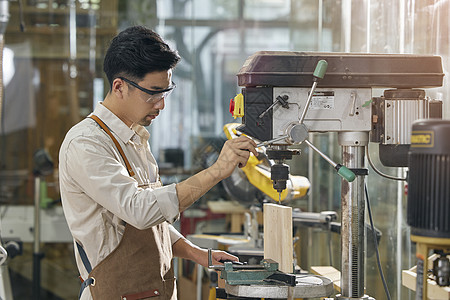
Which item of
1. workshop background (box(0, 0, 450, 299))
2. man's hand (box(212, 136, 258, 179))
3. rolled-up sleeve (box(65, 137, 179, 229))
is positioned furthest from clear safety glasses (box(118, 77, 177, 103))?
workshop background (box(0, 0, 450, 299))

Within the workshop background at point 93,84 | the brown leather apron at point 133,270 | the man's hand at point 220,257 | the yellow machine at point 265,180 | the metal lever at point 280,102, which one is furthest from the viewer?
the workshop background at point 93,84

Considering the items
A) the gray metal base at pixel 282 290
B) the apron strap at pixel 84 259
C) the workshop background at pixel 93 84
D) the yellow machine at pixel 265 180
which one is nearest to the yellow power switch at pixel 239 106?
the gray metal base at pixel 282 290

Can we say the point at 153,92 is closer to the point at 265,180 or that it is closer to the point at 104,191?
the point at 104,191

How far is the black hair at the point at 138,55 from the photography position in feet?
6.61

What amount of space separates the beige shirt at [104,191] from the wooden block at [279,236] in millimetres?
325

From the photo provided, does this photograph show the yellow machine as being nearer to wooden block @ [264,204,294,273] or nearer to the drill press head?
wooden block @ [264,204,294,273]

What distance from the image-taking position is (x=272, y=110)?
73.4 inches

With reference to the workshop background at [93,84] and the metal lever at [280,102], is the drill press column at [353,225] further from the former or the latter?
the workshop background at [93,84]

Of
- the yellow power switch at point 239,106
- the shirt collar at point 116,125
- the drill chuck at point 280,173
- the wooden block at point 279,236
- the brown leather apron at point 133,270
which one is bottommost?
the brown leather apron at point 133,270

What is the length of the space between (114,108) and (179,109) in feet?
11.4

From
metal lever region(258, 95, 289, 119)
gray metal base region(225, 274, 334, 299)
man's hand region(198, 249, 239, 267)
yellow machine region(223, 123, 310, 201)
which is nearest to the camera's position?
gray metal base region(225, 274, 334, 299)

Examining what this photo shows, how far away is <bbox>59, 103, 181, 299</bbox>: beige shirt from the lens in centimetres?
183

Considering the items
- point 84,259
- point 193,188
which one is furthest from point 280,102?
point 84,259

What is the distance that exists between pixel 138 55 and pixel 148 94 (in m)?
0.13
